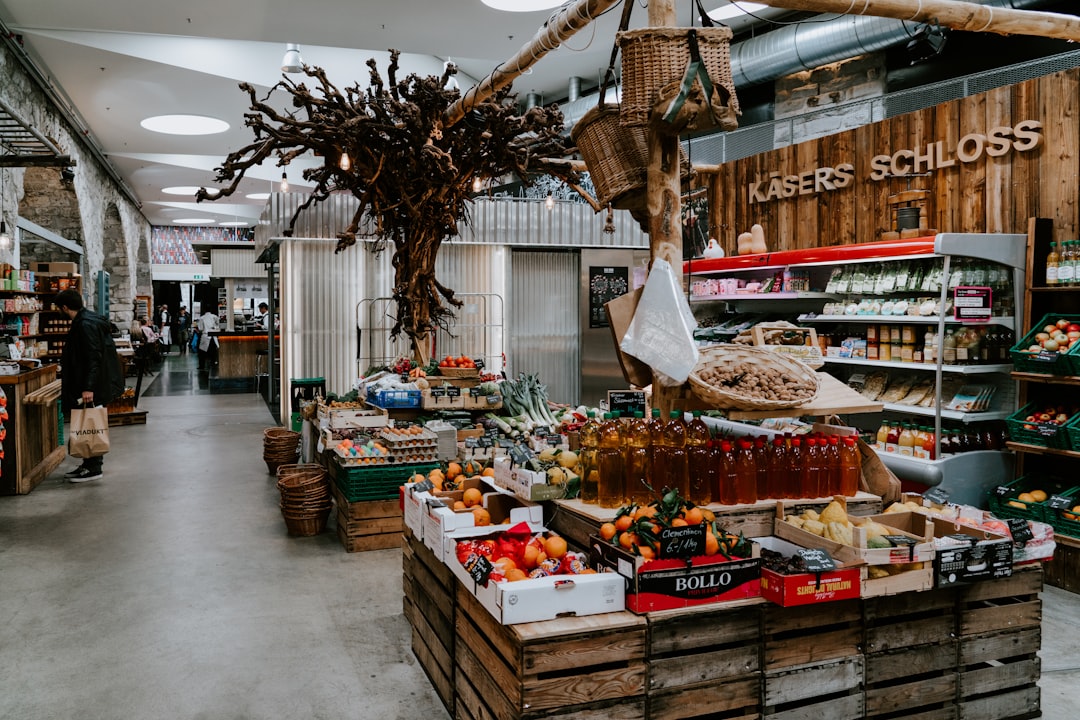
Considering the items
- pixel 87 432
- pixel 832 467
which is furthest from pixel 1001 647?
pixel 87 432

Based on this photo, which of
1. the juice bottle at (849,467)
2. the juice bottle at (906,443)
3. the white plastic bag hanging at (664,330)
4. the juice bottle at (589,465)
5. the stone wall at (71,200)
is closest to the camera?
the white plastic bag hanging at (664,330)

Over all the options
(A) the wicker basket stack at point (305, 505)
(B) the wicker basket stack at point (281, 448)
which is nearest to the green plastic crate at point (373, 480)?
(A) the wicker basket stack at point (305, 505)

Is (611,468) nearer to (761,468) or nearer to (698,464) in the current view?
(698,464)

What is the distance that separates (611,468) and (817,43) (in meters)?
7.23

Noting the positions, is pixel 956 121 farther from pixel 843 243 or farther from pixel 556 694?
pixel 556 694

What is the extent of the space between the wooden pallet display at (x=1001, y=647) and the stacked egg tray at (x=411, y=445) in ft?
11.9

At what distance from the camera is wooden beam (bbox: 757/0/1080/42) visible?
3.93m

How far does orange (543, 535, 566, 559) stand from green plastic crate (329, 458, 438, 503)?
261 centimetres

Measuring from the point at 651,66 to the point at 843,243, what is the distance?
4628 mm

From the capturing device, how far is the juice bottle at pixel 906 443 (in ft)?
18.0

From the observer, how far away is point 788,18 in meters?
10.1

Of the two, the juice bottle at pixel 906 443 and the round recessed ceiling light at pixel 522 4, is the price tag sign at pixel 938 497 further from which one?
the round recessed ceiling light at pixel 522 4

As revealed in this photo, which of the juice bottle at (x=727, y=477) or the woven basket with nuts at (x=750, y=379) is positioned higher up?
the woven basket with nuts at (x=750, y=379)

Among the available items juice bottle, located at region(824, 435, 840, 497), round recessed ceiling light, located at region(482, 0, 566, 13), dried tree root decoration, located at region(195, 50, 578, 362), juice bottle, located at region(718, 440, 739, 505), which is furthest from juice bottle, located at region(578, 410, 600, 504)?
round recessed ceiling light, located at region(482, 0, 566, 13)
